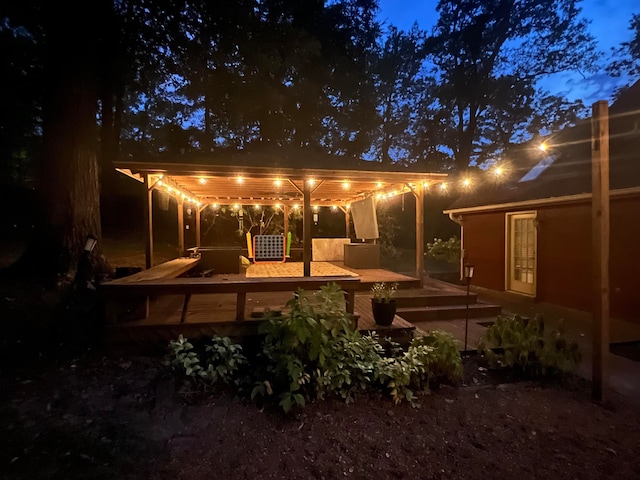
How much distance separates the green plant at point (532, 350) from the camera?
11.7 feet

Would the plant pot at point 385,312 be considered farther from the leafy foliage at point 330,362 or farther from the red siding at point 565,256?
the red siding at point 565,256

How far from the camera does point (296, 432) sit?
104 inches

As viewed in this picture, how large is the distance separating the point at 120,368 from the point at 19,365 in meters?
0.96

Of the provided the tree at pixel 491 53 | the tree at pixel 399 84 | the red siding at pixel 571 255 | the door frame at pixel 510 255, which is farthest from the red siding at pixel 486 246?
the tree at pixel 399 84

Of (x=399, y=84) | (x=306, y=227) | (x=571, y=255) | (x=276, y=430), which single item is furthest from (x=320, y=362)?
(x=399, y=84)

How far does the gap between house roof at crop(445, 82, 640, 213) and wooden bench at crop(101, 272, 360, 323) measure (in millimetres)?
4966

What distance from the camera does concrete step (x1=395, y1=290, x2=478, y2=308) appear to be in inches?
239

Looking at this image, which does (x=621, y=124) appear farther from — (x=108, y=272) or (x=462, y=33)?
(x=462, y=33)

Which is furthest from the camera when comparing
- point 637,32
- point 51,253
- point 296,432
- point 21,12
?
point 637,32

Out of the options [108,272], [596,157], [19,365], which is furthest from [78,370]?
[596,157]

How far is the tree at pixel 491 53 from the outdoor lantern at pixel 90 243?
738 inches

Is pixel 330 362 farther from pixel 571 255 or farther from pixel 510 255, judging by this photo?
pixel 510 255

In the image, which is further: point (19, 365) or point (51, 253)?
point (51, 253)

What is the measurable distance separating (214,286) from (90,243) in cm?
247
